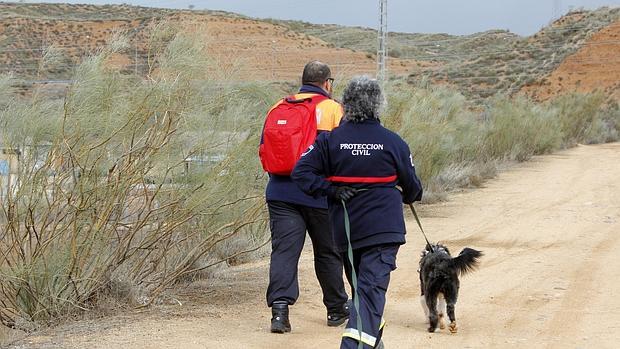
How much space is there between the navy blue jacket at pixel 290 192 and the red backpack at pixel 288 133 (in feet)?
0.32

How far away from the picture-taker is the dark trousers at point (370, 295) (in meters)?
6.34

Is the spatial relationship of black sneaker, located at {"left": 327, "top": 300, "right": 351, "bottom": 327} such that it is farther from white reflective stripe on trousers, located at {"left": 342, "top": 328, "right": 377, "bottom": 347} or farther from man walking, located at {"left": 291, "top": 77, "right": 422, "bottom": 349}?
white reflective stripe on trousers, located at {"left": 342, "top": 328, "right": 377, "bottom": 347}

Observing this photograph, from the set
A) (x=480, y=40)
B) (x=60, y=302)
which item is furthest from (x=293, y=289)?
(x=480, y=40)

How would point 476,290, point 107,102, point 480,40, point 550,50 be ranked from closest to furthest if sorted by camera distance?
point 107,102
point 476,290
point 550,50
point 480,40

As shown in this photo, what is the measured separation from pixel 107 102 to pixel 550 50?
211 feet

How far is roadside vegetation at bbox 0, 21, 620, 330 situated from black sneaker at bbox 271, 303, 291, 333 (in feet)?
4.28

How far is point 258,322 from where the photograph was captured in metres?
8.39

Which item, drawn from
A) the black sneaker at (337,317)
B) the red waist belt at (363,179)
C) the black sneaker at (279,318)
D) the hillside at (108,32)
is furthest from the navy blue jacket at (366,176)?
the hillside at (108,32)

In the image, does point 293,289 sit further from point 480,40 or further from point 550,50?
point 480,40

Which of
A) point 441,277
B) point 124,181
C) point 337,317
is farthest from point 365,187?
point 124,181

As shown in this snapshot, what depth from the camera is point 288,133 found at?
24.8 feet

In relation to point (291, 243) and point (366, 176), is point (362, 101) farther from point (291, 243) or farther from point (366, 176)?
point (291, 243)

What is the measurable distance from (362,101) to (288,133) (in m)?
1.14

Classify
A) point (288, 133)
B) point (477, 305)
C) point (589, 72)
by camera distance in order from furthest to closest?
1. point (589, 72)
2. point (477, 305)
3. point (288, 133)
